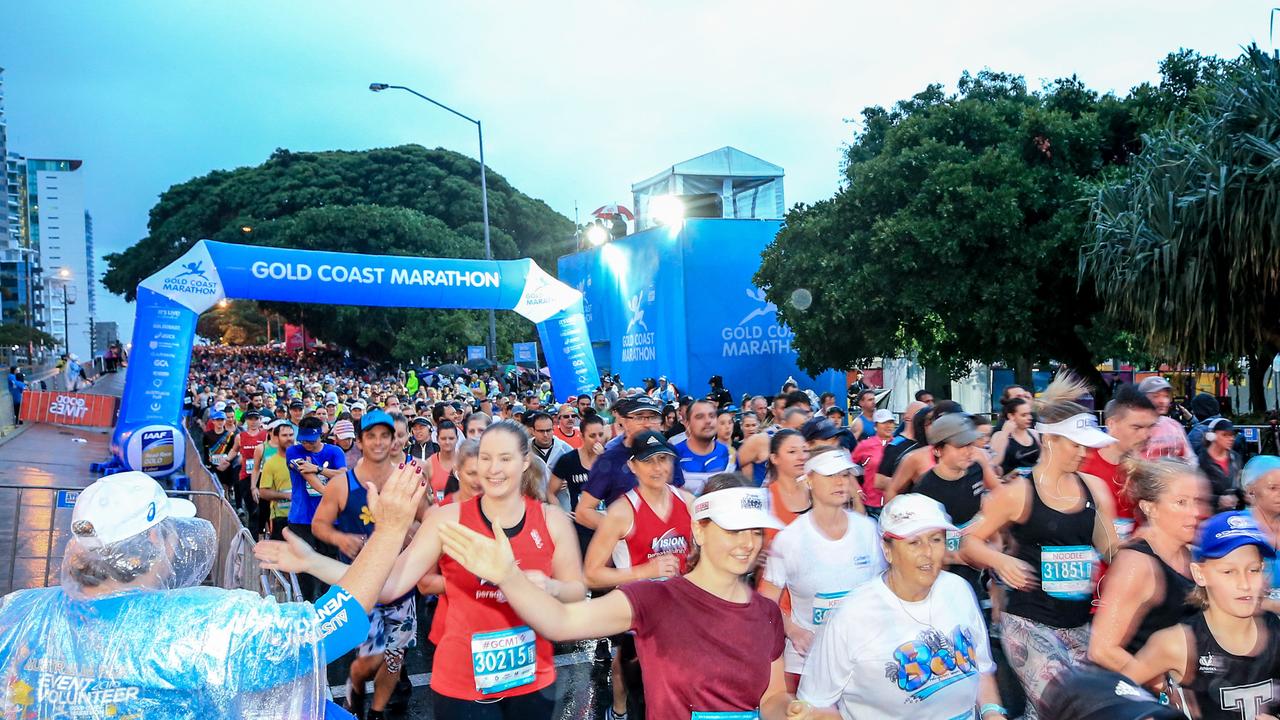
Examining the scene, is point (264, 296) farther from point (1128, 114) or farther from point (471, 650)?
point (1128, 114)

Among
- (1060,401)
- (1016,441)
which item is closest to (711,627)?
(1060,401)

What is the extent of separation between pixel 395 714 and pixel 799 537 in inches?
118

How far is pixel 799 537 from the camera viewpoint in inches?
175

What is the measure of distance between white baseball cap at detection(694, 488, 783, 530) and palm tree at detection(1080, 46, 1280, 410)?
1264cm

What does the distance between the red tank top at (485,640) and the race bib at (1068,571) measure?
2.14 m

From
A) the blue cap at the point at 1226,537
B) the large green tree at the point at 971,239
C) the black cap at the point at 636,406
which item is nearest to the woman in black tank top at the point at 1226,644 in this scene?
→ the blue cap at the point at 1226,537

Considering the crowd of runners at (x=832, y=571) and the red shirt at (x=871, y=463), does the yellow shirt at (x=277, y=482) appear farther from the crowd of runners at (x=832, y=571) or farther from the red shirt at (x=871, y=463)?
the red shirt at (x=871, y=463)

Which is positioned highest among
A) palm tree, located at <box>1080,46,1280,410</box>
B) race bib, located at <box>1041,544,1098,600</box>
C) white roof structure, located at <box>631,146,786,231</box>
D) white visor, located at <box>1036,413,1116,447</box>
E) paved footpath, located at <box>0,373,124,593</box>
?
white roof structure, located at <box>631,146,786,231</box>

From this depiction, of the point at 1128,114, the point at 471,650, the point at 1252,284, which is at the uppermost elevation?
the point at 1128,114

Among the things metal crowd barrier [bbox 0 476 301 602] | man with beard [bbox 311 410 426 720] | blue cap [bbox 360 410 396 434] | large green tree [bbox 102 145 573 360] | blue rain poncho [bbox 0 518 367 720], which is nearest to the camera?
blue rain poncho [bbox 0 518 367 720]

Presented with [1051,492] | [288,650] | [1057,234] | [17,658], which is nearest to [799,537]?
[1051,492]

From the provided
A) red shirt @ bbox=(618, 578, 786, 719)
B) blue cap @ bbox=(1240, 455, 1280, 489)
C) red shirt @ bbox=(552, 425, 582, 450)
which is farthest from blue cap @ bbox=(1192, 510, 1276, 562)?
red shirt @ bbox=(552, 425, 582, 450)

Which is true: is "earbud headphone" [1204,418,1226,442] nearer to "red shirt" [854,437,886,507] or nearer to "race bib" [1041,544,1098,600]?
"red shirt" [854,437,886,507]

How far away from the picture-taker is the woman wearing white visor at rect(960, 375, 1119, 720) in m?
4.22
